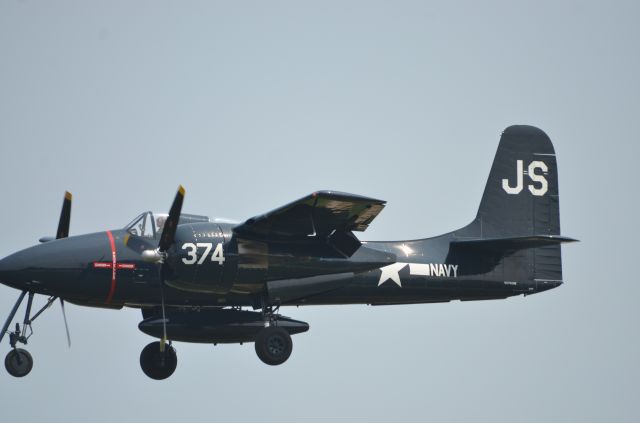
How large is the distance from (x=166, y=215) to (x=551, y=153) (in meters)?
9.77

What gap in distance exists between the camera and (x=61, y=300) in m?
27.0

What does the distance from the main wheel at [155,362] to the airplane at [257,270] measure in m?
0.02

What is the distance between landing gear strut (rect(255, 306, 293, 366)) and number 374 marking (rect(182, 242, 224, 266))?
1.83 meters

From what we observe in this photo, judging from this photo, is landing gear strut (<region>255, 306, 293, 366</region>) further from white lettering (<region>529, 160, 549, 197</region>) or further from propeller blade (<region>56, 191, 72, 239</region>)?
white lettering (<region>529, 160, 549, 197</region>)

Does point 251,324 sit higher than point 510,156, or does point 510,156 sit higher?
point 510,156

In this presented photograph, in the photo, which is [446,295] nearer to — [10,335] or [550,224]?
[550,224]

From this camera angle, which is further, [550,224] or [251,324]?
[550,224]

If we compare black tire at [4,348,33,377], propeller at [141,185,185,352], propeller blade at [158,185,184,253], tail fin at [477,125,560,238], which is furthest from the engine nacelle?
tail fin at [477,125,560,238]

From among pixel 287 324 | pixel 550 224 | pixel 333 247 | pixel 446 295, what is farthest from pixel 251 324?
pixel 550 224

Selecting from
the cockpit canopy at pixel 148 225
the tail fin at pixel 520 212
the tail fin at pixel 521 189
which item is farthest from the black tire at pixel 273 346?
the tail fin at pixel 521 189

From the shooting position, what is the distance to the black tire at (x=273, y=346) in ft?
87.7

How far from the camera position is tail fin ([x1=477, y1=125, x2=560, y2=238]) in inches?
1201

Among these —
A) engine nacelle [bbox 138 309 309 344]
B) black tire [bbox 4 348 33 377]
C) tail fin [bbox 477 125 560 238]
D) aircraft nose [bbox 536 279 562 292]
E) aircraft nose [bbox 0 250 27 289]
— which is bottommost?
black tire [bbox 4 348 33 377]

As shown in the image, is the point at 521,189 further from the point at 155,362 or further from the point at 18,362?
the point at 18,362
